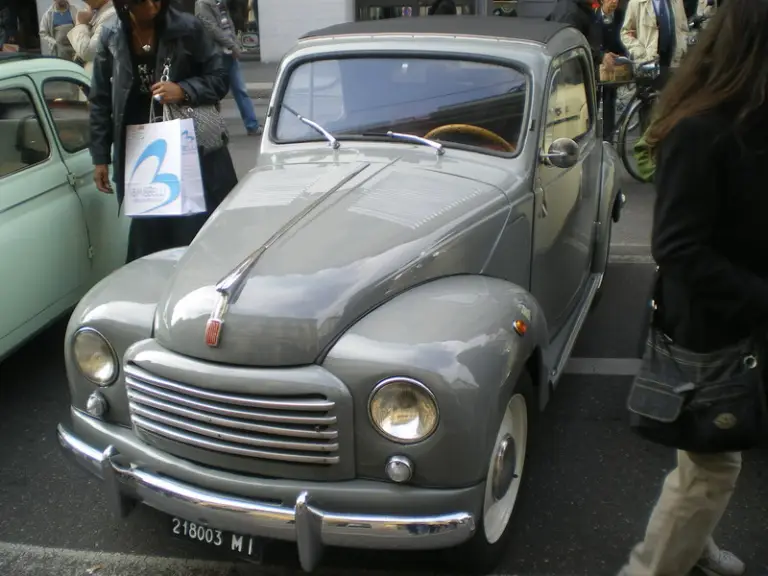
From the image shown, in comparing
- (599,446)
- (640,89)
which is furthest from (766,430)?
(640,89)

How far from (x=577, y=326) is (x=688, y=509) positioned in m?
1.96

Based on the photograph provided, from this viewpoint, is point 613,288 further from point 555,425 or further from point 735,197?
point 735,197

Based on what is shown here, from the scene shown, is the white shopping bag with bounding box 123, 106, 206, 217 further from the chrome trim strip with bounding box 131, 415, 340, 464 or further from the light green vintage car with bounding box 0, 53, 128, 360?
the chrome trim strip with bounding box 131, 415, 340, 464

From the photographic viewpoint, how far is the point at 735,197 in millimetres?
2162

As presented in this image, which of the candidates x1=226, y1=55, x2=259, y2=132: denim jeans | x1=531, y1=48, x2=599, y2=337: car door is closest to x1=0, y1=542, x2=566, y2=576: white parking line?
x1=531, y1=48, x2=599, y2=337: car door

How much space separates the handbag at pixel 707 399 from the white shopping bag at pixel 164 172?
→ 2.63 m

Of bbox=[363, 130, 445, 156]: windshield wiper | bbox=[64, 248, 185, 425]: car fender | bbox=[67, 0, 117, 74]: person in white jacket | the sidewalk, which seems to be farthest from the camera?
the sidewalk

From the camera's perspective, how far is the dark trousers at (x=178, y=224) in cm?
457

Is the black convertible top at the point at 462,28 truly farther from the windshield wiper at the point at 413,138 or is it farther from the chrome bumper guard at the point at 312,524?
the chrome bumper guard at the point at 312,524

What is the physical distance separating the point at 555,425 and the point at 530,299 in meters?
1.26

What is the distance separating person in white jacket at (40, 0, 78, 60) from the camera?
1131 cm

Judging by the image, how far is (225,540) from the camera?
8.76ft

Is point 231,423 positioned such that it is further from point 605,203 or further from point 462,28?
point 605,203

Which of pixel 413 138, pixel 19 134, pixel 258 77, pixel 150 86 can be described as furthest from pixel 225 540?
pixel 258 77
